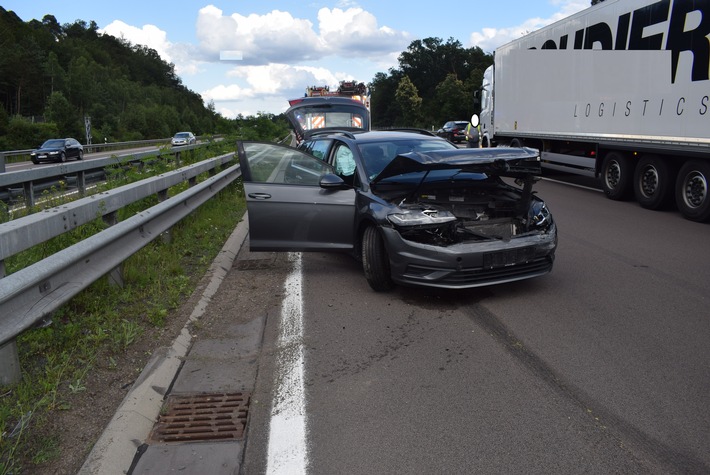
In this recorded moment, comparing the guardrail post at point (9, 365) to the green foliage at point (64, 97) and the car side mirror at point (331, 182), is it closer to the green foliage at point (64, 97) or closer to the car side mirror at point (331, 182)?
the car side mirror at point (331, 182)

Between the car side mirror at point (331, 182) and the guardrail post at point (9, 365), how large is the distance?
12.6 ft

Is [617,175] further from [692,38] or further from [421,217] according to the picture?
[421,217]

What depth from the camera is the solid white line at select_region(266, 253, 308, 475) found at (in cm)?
332

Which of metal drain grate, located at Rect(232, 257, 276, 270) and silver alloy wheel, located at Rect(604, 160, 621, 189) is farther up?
silver alloy wheel, located at Rect(604, 160, 621, 189)

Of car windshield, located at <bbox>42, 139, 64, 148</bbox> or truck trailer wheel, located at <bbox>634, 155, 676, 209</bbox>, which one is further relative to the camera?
car windshield, located at <bbox>42, 139, 64, 148</bbox>

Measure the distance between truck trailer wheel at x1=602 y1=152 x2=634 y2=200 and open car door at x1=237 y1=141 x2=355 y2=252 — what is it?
753cm

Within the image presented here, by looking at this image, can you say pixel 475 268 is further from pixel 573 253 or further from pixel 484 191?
pixel 573 253

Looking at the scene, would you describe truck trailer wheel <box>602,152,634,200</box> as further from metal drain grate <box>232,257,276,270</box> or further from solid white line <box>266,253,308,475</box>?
solid white line <box>266,253,308,475</box>

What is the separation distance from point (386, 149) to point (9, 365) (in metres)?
4.92

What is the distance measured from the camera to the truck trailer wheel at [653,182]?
36.1 ft

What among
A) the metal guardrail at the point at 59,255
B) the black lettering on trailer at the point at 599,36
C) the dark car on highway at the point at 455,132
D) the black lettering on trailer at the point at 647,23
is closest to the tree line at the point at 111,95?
the dark car on highway at the point at 455,132

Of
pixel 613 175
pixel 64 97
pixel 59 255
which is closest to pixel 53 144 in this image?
pixel 613 175

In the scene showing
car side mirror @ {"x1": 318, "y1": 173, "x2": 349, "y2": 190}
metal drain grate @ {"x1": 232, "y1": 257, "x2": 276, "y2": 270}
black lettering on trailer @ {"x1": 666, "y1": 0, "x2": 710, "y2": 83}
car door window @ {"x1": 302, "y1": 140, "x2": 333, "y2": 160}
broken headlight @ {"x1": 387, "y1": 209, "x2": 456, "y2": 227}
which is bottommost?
metal drain grate @ {"x1": 232, "y1": 257, "x2": 276, "y2": 270}

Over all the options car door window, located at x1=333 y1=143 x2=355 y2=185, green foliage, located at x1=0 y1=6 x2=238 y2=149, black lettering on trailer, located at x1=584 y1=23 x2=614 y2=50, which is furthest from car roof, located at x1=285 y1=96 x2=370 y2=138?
green foliage, located at x1=0 y1=6 x2=238 y2=149
